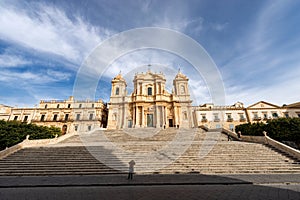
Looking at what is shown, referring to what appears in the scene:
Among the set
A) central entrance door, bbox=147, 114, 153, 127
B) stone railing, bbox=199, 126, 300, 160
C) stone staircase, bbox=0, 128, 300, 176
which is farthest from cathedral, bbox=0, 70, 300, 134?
stone staircase, bbox=0, 128, 300, 176

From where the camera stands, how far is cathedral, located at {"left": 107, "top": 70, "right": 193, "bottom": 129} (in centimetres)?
2819

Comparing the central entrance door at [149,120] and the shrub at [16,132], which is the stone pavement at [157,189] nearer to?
the shrub at [16,132]

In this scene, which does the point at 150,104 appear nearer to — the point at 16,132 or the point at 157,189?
the point at 16,132

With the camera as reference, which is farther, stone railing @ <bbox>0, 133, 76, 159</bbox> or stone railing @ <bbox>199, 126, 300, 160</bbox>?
stone railing @ <bbox>0, 133, 76, 159</bbox>

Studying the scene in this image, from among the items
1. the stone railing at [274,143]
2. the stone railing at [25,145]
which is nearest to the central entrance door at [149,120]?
the stone railing at [274,143]

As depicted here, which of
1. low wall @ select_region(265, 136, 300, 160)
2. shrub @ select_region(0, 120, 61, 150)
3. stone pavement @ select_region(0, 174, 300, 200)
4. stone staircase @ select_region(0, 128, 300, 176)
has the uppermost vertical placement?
shrub @ select_region(0, 120, 61, 150)

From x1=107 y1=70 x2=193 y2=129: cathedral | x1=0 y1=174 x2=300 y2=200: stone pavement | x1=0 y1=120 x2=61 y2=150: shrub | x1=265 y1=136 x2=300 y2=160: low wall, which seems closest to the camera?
x1=0 y1=174 x2=300 y2=200: stone pavement

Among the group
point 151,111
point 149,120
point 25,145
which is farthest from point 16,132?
point 151,111

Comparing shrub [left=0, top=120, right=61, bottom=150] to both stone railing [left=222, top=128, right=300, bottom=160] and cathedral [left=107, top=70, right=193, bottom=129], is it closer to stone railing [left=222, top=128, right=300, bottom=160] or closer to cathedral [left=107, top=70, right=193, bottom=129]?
cathedral [left=107, top=70, right=193, bottom=129]

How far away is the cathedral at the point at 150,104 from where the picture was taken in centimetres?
2819

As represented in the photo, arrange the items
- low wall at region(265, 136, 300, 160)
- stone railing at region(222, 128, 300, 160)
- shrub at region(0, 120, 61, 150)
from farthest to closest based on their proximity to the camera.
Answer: shrub at region(0, 120, 61, 150)
stone railing at region(222, 128, 300, 160)
low wall at region(265, 136, 300, 160)

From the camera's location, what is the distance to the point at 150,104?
2934 centimetres

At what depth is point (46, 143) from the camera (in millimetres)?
14969

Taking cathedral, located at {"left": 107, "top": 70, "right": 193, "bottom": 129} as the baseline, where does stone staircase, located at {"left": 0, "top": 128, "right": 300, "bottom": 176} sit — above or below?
below
